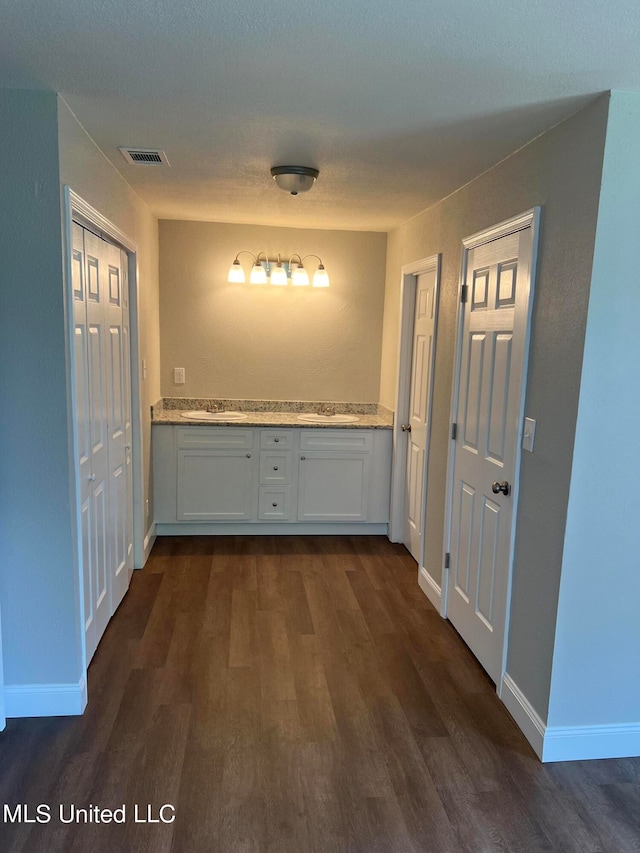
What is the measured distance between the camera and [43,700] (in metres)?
2.38

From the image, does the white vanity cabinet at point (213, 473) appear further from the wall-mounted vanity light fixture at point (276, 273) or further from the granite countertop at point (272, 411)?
the wall-mounted vanity light fixture at point (276, 273)

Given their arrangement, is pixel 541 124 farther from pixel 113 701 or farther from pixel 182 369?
pixel 182 369

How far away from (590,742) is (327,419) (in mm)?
2897

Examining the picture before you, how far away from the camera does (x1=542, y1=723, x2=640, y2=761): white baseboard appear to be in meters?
2.23

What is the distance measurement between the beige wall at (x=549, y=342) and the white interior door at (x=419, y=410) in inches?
43.8

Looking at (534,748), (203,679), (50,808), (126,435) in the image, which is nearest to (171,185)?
(126,435)

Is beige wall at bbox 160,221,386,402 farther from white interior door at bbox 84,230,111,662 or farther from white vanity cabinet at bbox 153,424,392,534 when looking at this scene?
white interior door at bbox 84,230,111,662

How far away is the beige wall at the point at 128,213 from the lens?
224 cm

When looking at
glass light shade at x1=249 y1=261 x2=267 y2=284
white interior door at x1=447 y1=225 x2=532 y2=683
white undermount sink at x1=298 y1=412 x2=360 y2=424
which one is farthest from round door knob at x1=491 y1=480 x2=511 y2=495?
glass light shade at x1=249 y1=261 x2=267 y2=284

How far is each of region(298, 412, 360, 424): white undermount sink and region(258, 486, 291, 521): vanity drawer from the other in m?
0.54

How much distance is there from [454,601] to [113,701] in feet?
5.77

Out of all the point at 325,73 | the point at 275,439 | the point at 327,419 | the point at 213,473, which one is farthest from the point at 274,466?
the point at 325,73

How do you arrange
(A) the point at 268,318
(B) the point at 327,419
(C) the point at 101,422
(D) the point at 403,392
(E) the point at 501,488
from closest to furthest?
1. (E) the point at 501,488
2. (C) the point at 101,422
3. (D) the point at 403,392
4. (B) the point at 327,419
5. (A) the point at 268,318

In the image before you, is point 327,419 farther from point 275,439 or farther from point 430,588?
point 430,588
